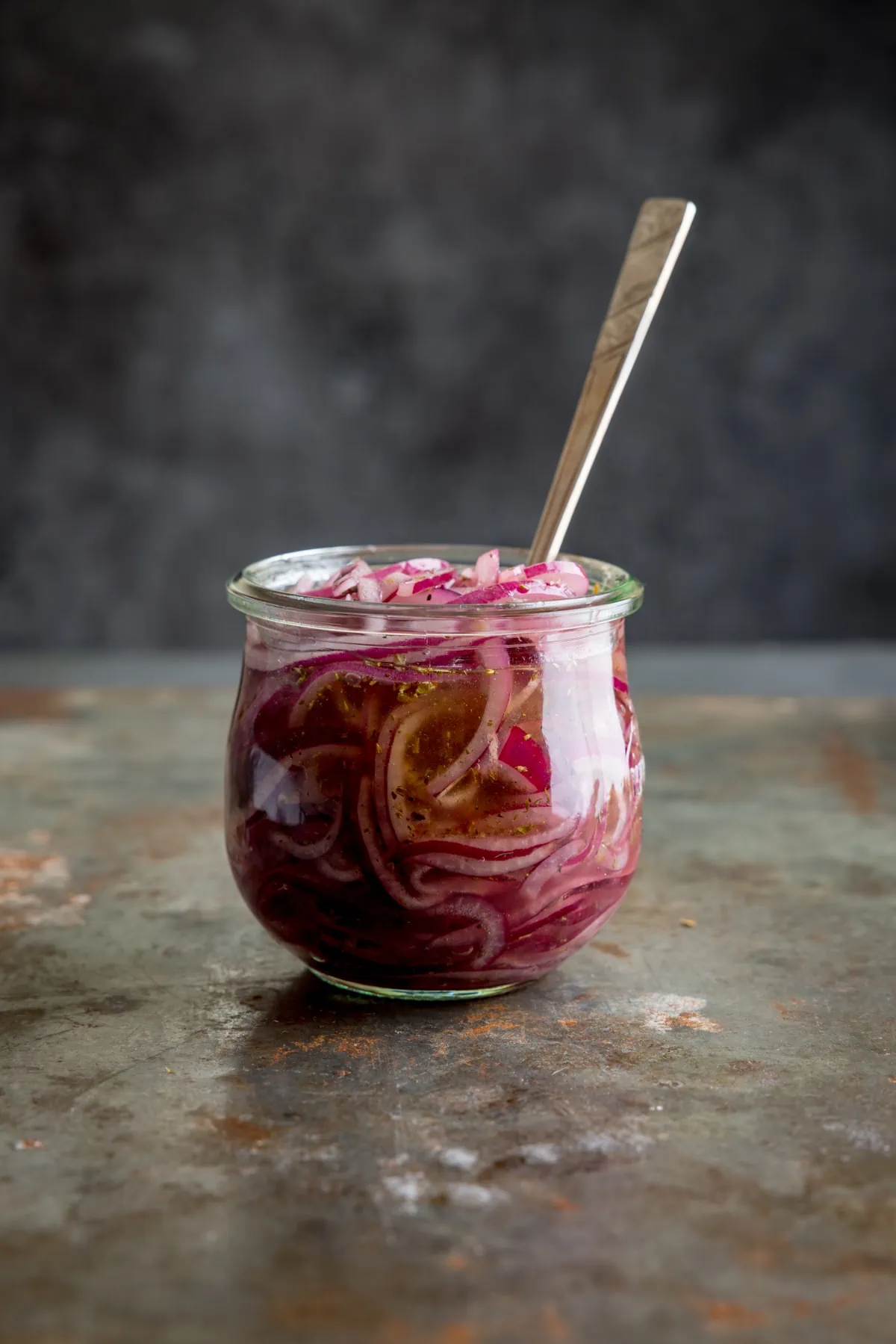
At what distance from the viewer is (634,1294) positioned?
532 mm

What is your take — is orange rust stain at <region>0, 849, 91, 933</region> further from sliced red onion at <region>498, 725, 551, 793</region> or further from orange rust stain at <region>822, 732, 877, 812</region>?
orange rust stain at <region>822, 732, 877, 812</region>

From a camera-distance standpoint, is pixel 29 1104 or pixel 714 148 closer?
pixel 29 1104

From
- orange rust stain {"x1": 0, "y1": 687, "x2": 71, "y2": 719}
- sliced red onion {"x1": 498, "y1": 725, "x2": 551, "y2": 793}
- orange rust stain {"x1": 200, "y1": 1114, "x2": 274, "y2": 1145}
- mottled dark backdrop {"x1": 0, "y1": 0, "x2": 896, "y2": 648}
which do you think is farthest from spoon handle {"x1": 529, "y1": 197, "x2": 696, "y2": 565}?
mottled dark backdrop {"x1": 0, "y1": 0, "x2": 896, "y2": 648}

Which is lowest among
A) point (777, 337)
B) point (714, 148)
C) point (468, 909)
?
point (468, 909)

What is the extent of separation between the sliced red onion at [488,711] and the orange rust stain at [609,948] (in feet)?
0.70

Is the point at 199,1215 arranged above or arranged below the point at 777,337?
below

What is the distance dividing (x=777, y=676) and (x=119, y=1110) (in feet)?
6.60

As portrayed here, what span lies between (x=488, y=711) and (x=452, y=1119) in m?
0.20

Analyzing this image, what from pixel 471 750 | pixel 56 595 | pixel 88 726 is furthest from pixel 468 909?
pixel 56 595

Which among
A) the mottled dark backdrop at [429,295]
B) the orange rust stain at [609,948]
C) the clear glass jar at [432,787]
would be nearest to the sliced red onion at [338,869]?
the clear glass jar at [432,787]

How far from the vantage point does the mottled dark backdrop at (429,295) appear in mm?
2463

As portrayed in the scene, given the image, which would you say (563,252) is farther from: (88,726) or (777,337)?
(88,726)

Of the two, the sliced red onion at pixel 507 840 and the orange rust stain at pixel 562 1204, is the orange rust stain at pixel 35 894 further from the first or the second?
the orange rust stain at pixel 562 1204

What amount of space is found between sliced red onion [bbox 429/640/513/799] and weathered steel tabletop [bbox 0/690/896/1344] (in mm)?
143
